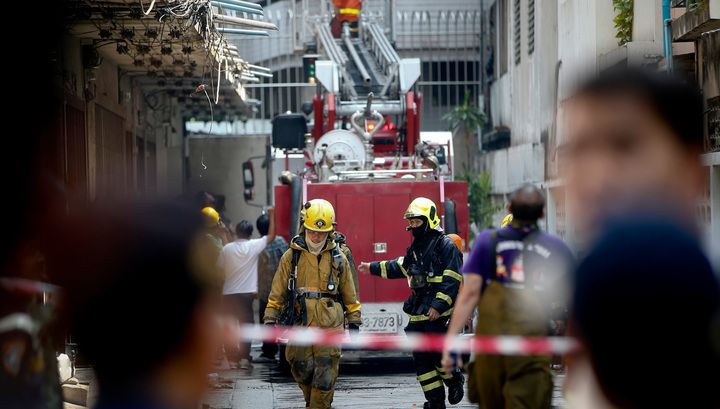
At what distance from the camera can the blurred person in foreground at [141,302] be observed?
260 centimetres

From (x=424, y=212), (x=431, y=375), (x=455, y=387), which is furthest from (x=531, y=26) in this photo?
(x=431, y=375)

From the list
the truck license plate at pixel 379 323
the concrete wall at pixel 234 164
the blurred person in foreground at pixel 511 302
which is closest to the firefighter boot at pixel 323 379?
the truck license plate at pixel 379 323

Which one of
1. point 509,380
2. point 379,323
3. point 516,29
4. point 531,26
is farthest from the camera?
point 516,29

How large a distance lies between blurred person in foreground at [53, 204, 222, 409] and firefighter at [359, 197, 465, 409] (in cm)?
755

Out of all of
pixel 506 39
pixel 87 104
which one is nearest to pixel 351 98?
pixel 87 104

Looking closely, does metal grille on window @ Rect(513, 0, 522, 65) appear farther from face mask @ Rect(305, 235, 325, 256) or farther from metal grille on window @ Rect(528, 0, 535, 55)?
face mask @ Rect(305, 235, 325, 256)

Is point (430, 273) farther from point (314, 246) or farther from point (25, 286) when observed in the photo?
point (25, 286)

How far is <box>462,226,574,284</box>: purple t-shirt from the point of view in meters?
6.76

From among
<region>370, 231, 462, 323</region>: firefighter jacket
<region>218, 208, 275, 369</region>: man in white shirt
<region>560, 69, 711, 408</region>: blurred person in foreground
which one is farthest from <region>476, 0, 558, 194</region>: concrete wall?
<region>560, 69, 711, 408</region>: blurred person in foreground

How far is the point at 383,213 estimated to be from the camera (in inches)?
516

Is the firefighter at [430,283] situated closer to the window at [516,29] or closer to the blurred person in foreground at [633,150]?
the blurred person in foreground at [633,150]

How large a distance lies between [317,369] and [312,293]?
2.24 feet

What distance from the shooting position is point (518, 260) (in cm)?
676

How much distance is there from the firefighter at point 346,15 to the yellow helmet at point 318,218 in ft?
32.0
